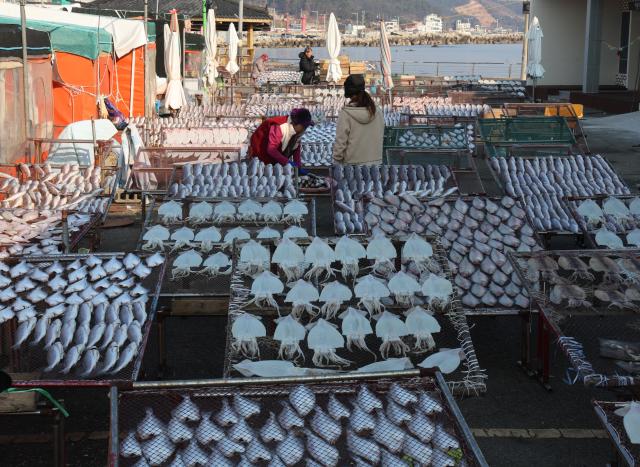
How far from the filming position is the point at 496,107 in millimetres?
21906

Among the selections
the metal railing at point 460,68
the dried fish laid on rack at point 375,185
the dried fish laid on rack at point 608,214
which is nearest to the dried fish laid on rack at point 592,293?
the dried fish laid on rack at point 608,214

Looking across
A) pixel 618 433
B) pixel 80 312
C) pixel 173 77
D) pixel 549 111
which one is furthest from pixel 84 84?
pixel 618 433

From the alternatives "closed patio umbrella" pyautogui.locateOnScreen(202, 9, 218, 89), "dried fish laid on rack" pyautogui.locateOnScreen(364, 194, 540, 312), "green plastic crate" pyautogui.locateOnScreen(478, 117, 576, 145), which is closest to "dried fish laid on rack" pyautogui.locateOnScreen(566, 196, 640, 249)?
"dried fish laid on rack" pyautogui.locateOnScreen(364, 194, 540, 312)

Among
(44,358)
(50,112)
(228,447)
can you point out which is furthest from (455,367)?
(50,112)

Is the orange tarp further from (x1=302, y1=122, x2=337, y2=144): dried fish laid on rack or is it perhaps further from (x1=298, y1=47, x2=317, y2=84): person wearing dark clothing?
(x1=298, y1=47, x2=317, y2=84): person wearing dark clothing

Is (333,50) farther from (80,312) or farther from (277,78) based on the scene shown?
(80,312)

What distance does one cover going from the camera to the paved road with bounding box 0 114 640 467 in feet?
17.5

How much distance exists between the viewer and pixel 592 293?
6.16m

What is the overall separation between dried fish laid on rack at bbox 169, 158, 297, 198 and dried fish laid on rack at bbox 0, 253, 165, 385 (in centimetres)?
258

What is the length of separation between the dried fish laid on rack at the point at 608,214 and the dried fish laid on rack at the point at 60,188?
208 inches

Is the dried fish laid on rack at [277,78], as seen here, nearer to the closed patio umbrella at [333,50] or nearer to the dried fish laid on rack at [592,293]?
the closed patio umbrella at [333,50]

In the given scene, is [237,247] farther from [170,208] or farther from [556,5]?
[556,5]

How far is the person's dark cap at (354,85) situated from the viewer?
9000mm

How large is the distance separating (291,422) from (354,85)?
5.64 meters
